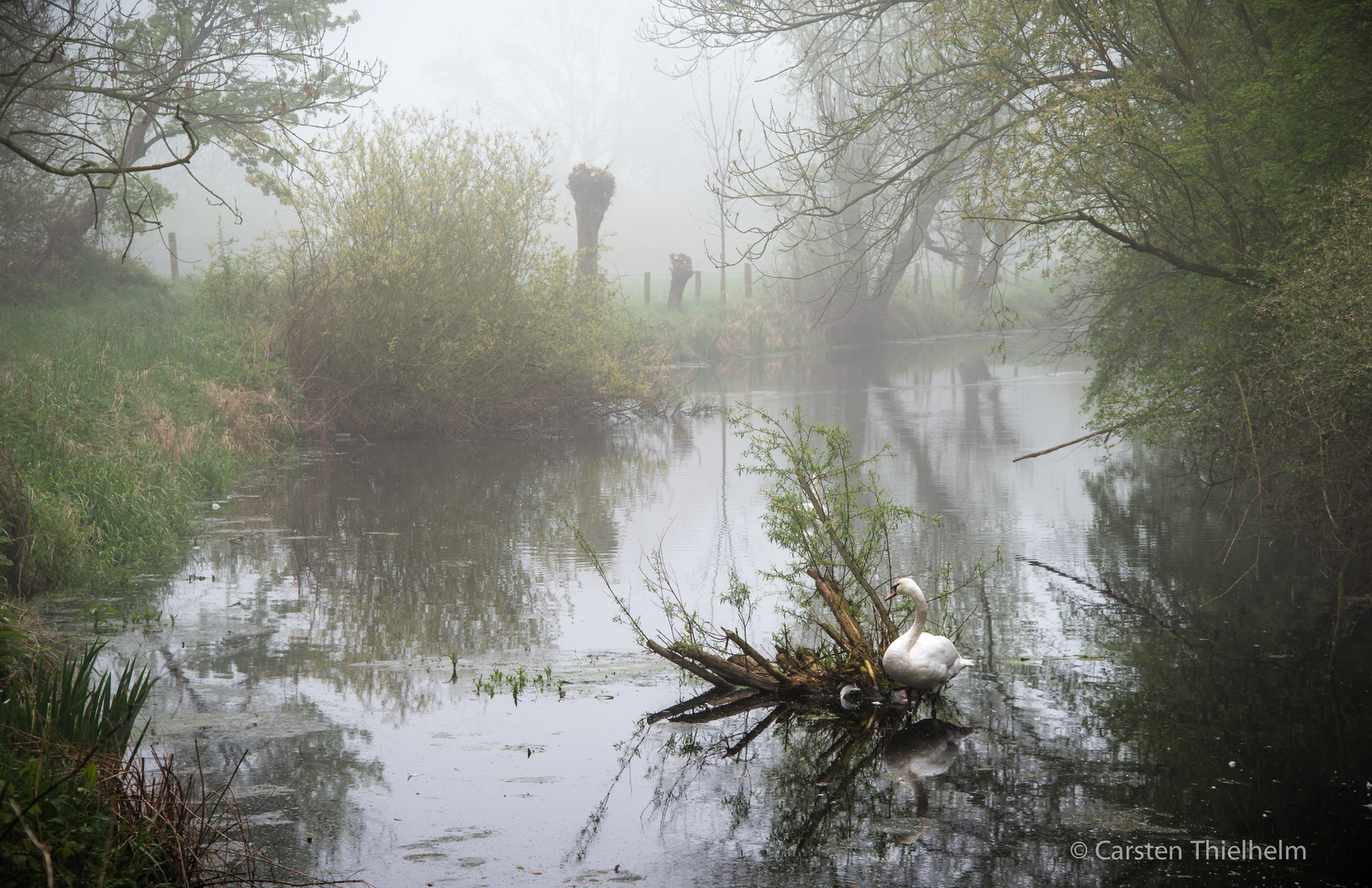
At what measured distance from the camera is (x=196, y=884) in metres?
3.51

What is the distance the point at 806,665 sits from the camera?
6.45 meters

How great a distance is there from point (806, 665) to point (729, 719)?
24.2 inches

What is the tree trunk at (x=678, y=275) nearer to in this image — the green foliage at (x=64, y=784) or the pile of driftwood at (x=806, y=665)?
the pile of driftwood at (x=806, y=665)

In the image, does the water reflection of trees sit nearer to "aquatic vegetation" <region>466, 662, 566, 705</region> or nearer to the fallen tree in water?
the fallen tree in water

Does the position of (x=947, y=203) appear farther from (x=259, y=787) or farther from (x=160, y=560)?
(x=259, y=787)

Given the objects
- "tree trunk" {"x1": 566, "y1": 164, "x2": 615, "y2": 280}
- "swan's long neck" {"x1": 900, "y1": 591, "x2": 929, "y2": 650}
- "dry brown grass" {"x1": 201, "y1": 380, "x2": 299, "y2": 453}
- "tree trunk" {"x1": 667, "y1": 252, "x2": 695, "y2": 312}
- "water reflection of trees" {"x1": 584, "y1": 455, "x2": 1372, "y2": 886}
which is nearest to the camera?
"water reflection of trees" {"x1": 584, "y1": 455, "x2": 1372, "y2": 886}

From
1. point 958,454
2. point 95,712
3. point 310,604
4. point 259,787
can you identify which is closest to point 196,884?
point 95,712

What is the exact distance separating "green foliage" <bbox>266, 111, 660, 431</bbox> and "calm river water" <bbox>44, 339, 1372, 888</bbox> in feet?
18.5

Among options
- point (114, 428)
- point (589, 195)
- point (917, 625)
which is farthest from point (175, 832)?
point (589, 195)

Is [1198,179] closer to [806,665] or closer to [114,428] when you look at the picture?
[806,665]

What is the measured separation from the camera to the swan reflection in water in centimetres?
521

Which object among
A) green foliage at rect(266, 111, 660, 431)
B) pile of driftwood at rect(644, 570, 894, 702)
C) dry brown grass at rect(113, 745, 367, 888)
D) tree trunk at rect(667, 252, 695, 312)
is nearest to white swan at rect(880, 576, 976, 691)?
pile of driftwood at rect(644, 570, 894, 702)

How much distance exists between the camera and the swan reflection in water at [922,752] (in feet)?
17.1

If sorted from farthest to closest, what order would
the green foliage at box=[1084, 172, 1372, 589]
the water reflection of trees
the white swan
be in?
the green foliage at box=[1084, 172, 1372, 589], the white swan, the water reflection of trees
